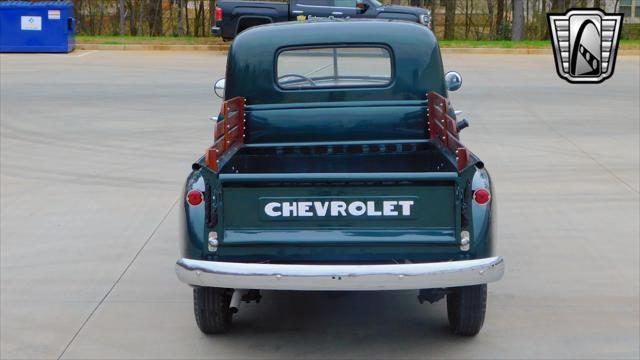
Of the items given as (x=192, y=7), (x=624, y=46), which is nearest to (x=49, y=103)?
(x=624, y=46)

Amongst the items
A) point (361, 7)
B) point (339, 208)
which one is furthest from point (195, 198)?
point (361, 7)

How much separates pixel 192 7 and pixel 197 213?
3460cm

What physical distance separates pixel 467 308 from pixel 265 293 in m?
1.54

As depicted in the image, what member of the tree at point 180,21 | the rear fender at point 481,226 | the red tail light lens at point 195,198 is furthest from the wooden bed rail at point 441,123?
the tree at point 180,21

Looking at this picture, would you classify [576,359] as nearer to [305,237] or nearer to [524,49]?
[305,237]

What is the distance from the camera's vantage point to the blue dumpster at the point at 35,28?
25.4 meters

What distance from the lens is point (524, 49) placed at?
27.2m

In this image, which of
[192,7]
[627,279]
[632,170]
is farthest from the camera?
[192,7]

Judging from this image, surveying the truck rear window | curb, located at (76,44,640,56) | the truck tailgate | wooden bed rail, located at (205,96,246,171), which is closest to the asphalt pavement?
the truck tailgate

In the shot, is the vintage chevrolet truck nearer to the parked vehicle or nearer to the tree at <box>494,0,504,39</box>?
the parked vehicle

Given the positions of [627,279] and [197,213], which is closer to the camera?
[197,213]

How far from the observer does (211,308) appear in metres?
5.77

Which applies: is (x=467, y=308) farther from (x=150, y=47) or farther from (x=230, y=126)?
(x=150, y=47)

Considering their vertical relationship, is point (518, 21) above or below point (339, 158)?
below
